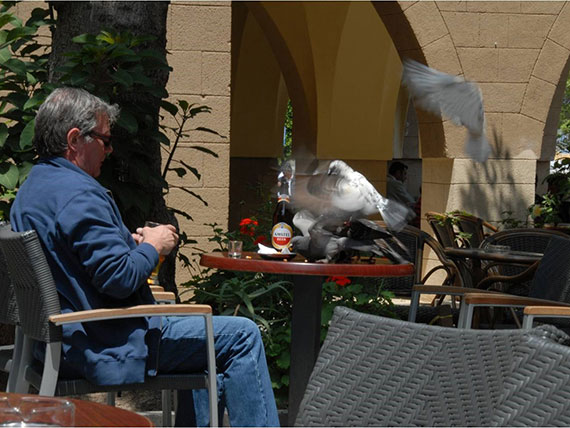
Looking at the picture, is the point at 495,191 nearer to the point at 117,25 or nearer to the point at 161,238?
the point at 117,25

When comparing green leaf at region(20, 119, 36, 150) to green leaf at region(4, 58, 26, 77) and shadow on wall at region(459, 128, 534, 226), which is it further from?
shadow on wall at region(459, 128, 534, 226)

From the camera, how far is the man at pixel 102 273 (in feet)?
8.87

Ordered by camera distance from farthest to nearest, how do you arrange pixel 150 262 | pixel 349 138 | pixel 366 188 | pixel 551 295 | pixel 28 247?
1. pixel 349 138
2. pixel 551 295
3. pixel 366 188
4. pixel 150 262
5. pixel 28 247

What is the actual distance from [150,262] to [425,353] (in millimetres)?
1240

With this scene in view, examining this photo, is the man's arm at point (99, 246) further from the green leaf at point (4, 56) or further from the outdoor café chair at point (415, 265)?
the outdoor café chair at point (415, 265)

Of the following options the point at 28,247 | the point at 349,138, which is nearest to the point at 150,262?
the point at 28,247

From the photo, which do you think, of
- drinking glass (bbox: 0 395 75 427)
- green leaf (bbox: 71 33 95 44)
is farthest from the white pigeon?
drinking glass (bbox: 0 395 75 427)

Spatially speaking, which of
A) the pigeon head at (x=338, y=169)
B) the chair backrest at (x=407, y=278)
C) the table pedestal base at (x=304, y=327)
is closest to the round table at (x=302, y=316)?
the table pedestal base at (x=304, y=327)

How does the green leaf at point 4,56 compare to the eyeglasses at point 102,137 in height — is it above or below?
above

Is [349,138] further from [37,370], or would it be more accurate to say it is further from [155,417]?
[37,370]

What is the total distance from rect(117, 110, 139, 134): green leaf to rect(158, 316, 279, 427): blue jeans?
50.5 inches

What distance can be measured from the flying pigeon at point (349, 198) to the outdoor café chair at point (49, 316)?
2.82ft

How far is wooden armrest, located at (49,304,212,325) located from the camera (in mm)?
2605

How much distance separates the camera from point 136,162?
173 inches
